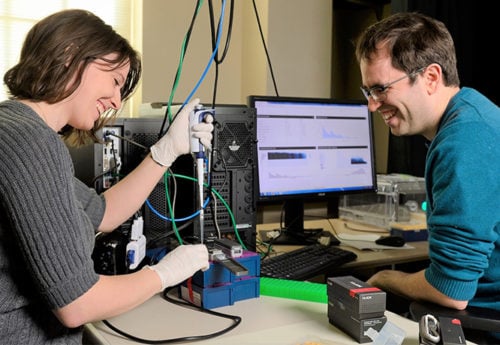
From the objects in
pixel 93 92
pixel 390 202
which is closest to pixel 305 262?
pixel 390 202

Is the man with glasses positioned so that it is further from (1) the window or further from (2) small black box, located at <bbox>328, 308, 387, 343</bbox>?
(1) the window

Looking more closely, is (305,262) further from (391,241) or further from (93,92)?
(93,92)

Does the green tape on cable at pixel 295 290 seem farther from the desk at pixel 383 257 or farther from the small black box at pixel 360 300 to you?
the desk at pixel 383 257

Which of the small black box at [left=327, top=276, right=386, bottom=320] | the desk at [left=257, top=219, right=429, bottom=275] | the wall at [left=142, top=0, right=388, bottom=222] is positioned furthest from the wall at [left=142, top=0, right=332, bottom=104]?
the small black box at [left=327, top=276, right=386, bottom=320]

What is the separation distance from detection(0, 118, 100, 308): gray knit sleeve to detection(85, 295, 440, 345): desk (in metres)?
0.21

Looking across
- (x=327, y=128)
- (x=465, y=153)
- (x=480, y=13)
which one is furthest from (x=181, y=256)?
(x=480, y=13)

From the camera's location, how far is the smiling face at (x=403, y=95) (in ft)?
4.62

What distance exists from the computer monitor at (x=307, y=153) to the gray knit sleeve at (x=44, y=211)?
967 millimetres

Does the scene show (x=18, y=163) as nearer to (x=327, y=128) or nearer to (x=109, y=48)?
(x=109, y=48)

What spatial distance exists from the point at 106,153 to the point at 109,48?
41cm

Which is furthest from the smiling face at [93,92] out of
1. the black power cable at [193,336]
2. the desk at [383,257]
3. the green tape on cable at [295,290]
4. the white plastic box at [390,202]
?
the white plastic box at [390,202]

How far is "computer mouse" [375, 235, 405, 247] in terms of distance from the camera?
1953 millimetres

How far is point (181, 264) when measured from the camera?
3.46 ft

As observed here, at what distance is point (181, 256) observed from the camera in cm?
106
